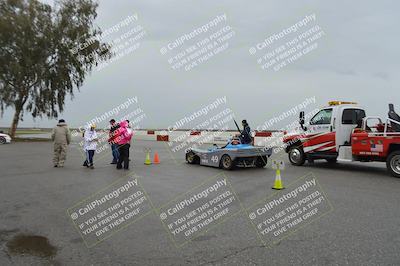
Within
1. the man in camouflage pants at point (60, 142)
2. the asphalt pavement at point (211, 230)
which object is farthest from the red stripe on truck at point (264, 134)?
the man in camouflage pants at point (60, 142)

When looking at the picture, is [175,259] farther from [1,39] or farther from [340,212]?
[1,39]

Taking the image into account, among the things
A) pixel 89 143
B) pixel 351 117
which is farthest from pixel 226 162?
pixel 89 143

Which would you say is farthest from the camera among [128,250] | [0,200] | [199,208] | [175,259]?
[0,200]

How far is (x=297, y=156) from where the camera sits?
1377 cm

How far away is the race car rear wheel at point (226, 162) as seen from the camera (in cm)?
1207

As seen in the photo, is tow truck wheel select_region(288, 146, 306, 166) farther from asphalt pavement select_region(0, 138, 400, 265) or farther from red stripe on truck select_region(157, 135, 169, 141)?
red stripe on truck select_region(157, 135, 169, 141)

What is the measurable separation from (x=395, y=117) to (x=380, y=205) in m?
5.14

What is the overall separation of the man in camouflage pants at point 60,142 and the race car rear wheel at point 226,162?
5.77 meters

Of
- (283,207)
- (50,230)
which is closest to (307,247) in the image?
(283,207)

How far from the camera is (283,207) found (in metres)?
6.99

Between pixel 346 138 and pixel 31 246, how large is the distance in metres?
10.8

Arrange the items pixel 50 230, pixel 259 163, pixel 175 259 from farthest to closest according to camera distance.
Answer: pixel 259 163 → pixel 50 230 → pixel 175 259

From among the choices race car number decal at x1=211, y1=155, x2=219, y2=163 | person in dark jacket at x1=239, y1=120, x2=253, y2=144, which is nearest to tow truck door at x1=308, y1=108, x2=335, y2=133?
person in dark jacket at x1=239, y1=120, x2=253, y2=144

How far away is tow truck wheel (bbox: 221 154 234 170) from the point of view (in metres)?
12.1
